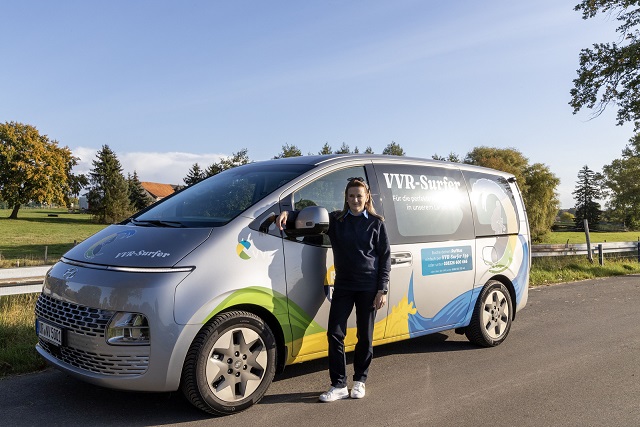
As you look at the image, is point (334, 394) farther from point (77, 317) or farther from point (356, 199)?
point (77, 317)

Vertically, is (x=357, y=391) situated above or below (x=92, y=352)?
below

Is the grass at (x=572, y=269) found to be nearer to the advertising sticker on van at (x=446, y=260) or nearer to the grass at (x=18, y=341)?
the advertising sticker on van at (x=446, y=260)

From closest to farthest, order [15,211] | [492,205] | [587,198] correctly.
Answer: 1. [492,205]
2. [15,211]
3. [587,198]

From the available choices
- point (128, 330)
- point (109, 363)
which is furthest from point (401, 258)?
point (109, 363)

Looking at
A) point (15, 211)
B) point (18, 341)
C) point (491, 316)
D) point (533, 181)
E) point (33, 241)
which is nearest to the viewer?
point (18, 341)

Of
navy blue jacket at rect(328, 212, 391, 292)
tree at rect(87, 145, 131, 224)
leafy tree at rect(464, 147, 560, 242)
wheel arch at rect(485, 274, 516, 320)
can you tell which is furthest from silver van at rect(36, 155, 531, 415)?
tree at rect(87, 145, 131, 224)

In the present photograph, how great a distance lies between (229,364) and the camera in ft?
13.0

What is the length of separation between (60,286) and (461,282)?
392 centimetres

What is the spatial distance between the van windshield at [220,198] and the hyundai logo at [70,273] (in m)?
0.67

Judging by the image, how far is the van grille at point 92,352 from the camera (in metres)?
3.68

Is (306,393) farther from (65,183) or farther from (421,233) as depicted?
(65,183)

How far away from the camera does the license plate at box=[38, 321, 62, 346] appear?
3951mm

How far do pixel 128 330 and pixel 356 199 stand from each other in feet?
6.51

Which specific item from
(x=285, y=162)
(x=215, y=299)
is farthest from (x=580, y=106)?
(x=215, y=299)
